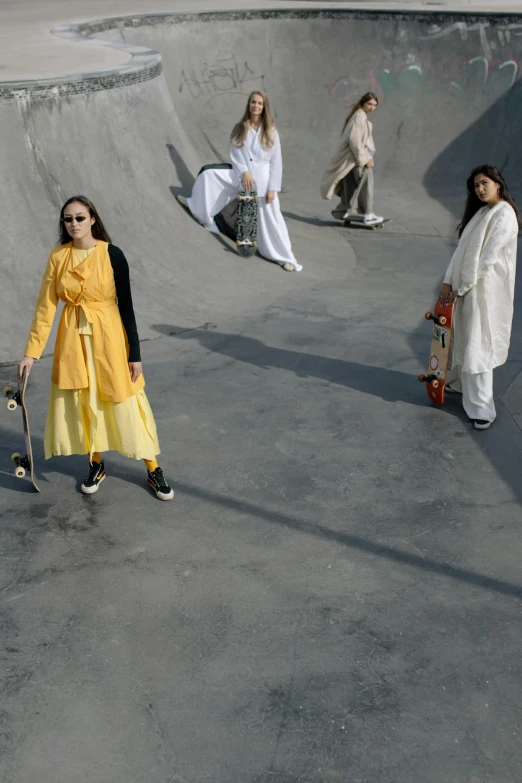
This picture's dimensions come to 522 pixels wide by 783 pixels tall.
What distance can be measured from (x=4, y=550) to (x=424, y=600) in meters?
2.34

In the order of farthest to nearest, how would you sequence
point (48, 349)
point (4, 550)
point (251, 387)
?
1. point (48, 349)
2. point (251, 387)
3. point (4, 550)

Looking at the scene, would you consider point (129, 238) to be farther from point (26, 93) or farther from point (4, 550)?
point (4, 550)

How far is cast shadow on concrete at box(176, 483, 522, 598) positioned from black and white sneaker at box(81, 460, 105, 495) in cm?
51

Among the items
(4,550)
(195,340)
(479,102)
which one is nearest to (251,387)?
(195,340)

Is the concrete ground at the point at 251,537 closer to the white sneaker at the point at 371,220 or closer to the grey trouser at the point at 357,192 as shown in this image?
the white sneaker at the point at 371,220

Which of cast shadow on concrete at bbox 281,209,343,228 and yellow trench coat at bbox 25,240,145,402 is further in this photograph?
cast shadow on concrete at bbox 281,209,343,228

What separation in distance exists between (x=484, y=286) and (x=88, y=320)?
2.86 m

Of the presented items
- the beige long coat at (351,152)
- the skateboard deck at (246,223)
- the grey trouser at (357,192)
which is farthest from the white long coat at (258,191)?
the grey trouser at (357,192)

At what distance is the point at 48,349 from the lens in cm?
758

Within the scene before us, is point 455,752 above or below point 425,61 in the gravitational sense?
below

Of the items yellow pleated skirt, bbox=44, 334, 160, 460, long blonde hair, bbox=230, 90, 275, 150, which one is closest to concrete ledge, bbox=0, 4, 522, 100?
long blonde hair, bbox=230, 90, 275, 150

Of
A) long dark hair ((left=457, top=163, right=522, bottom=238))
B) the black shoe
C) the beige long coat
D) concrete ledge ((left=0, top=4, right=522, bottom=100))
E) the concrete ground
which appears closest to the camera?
the concrete ground

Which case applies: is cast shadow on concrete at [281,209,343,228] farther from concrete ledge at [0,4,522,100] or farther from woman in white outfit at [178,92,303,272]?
concrete ledge at [0,4,522,100]

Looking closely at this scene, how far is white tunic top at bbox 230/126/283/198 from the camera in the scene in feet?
31.5
